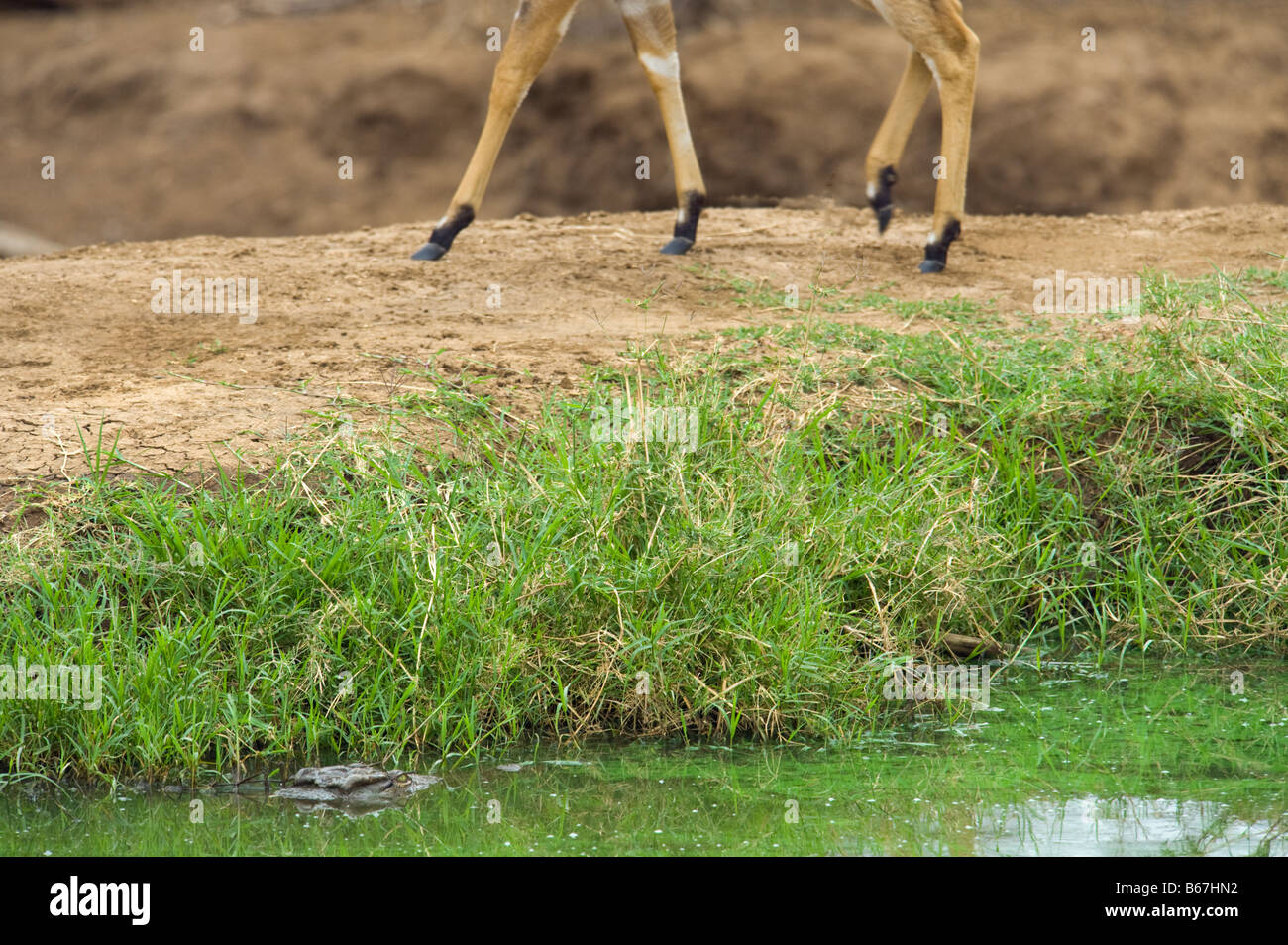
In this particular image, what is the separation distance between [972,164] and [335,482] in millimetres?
7548

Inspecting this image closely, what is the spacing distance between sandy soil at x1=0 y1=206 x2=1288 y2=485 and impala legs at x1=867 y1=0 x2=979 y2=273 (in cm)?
27

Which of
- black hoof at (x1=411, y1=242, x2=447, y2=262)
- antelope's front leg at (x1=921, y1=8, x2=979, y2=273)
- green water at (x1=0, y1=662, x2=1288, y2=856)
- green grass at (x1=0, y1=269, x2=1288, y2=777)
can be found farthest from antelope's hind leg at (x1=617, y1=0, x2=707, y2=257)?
green water at (x1=0, y1=662, x2=1288, y2=856)

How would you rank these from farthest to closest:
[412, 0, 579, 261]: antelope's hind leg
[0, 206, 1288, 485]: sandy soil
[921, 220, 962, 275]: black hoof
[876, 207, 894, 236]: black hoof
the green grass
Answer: [876, 207, 894, 236]: black hoof
[921, 220, 962, 275]: black hoof
[412, 0, 579, 261]: antelope's hind leg
[0, 206, 1288, 485]: sandy soil
the green grass

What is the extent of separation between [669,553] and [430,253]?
375 cm

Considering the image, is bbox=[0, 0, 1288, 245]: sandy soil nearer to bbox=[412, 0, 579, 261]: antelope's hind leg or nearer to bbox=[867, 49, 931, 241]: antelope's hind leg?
bbox=[867, 49, 931, 241]: antelope's hind leg

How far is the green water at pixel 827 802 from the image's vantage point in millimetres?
3404

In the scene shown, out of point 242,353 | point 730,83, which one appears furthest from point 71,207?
point 242,353

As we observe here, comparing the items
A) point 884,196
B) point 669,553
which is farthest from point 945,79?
point 669,553

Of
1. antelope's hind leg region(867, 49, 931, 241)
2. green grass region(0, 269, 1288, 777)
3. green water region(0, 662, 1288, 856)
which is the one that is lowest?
green water region(0, 662, 1288, 856)

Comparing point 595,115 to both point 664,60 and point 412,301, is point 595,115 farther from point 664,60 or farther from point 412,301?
point 412,301

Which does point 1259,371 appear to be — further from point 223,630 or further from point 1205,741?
point 223,630

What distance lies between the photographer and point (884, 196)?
8.19m

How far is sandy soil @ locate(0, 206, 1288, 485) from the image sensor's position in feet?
17.0

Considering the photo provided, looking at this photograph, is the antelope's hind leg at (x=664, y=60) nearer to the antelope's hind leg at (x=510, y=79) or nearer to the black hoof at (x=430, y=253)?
the antelope's hind leg at (x=510, y=79)
